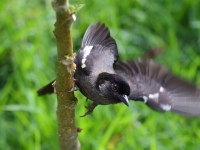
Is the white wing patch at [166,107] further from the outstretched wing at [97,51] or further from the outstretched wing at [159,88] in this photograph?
the outstretched wing at [97,51]

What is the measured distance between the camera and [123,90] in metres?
2.60

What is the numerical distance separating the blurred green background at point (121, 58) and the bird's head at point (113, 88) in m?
1.07

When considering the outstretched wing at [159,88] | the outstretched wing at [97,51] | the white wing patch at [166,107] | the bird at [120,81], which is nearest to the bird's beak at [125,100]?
the bird at [120,81]

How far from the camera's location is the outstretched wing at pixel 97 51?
280 cm

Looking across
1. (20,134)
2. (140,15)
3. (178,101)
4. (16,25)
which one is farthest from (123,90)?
(140,15)

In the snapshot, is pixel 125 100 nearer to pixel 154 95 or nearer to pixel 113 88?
pixel 113 88

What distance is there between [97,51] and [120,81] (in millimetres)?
385

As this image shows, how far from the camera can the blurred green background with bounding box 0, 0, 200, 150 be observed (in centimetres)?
382

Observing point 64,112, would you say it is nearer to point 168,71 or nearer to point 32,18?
point 168,71

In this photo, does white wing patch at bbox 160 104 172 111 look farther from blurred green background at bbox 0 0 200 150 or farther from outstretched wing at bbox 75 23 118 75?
blurred green background at bbox 0 0 200 150

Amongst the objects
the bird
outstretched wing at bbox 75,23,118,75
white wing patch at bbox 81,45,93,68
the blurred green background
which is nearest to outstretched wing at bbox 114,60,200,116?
the bird

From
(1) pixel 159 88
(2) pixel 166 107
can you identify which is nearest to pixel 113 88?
(2) pixel 166 107

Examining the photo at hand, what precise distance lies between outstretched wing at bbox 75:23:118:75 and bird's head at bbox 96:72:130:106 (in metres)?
0.12

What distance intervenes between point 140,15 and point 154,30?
0.77 feet
